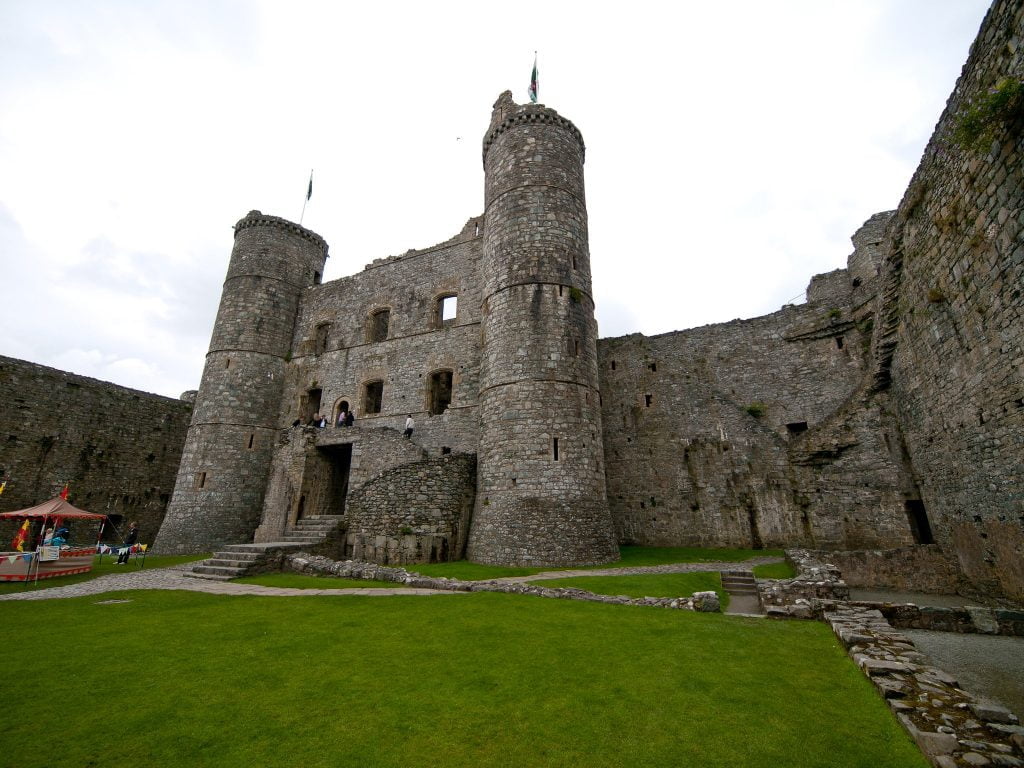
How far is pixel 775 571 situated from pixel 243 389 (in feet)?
70.8

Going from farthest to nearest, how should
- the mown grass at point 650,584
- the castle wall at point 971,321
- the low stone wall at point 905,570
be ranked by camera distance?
1. the low stone wall at point 905,570
2. the mown grass at point 650,584
3. the castle wall at point 971,321

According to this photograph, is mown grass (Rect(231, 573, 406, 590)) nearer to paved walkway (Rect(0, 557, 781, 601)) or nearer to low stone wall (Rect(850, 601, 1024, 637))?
paved walkway (Rect(0, 557, 781, 601))

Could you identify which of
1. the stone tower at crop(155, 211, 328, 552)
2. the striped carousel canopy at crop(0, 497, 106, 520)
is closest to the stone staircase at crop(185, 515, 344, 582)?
the striped carousel canopy at crop(0, 497, 106, 520)

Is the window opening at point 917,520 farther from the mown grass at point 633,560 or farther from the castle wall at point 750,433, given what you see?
the mown grass at point 633,560

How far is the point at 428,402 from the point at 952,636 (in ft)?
55.4

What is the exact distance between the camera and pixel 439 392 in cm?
2102

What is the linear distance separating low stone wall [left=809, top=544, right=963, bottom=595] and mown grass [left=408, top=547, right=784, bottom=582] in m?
3.34

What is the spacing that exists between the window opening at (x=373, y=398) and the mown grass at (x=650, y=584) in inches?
556

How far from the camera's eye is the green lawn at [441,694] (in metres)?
3.08

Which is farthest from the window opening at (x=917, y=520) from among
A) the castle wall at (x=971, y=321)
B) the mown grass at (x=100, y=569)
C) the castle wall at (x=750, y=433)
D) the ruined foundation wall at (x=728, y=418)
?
the mown grass at (x=100, y=569)

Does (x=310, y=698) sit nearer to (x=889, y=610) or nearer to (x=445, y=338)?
(x=889, y=610)

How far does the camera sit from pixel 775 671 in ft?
14.8

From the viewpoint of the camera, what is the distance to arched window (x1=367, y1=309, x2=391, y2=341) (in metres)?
23.1

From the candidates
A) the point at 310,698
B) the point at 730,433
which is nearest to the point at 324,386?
the point at 730,433
